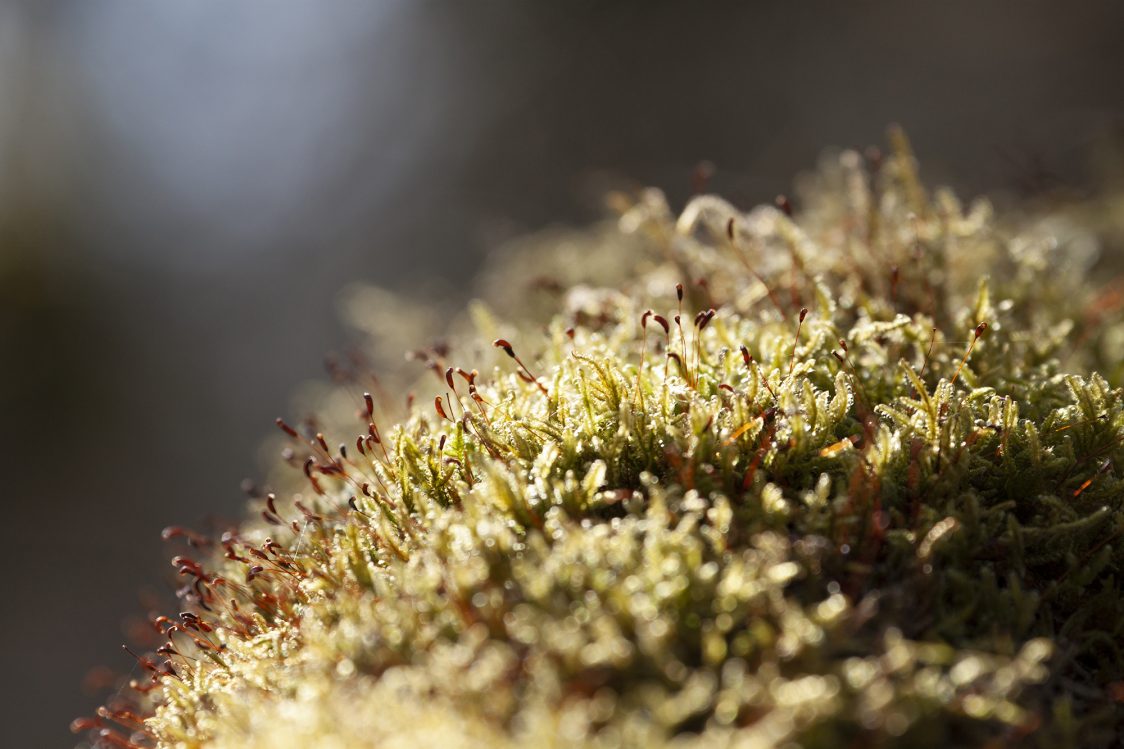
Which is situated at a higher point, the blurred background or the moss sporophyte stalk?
the blurred background

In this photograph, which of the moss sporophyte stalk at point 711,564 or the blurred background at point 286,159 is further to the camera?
the blurred background at point 286,159

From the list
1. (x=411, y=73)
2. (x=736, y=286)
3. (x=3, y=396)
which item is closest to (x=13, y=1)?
(x=411, y=73)

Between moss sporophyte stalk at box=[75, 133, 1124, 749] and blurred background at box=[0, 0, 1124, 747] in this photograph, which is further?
blurred background at box=[0, 0, 1124, 747]

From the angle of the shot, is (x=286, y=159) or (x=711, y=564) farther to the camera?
(x=286, y=159)

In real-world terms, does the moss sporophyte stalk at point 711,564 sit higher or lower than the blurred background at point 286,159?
lower

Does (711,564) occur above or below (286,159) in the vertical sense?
below
